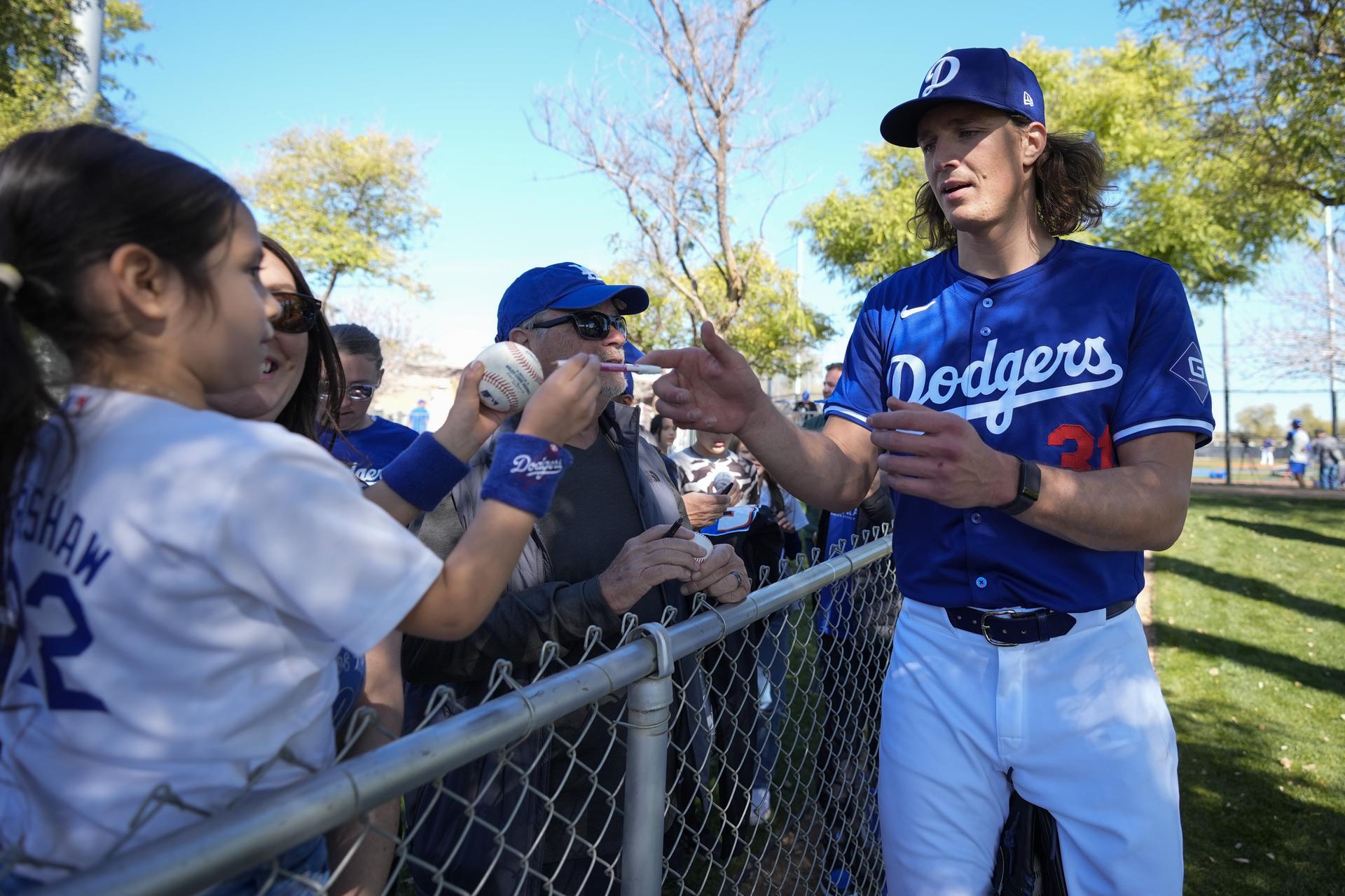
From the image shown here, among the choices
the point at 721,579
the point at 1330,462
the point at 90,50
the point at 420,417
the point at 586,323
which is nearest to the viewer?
the point at 721,579

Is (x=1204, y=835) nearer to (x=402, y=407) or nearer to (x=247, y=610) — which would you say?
(x=247, y=610)

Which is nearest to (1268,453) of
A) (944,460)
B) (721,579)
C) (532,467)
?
(721,579)

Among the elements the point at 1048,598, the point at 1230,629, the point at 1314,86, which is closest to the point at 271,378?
the point at 1048,598

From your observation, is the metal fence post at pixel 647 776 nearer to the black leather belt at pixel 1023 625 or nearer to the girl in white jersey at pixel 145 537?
the girl in white jersey at pixel 145 537

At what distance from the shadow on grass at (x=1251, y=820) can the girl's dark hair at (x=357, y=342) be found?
4.50m

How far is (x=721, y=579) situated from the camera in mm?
2184

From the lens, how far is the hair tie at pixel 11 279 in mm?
1012

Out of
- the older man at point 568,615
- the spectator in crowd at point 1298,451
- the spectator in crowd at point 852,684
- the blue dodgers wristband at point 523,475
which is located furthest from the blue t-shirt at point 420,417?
the spectator in crowd at point 1298,451

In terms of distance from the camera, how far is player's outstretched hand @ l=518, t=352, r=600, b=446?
4.65 ft

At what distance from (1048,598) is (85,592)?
1.80 meters

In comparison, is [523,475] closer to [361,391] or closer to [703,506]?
[703,506]

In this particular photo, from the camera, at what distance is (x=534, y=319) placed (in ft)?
8.91

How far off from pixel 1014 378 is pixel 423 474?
1357 millimetres

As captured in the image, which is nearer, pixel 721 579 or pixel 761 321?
pixel 721 579
